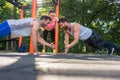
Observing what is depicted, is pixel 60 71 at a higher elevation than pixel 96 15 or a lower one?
lower

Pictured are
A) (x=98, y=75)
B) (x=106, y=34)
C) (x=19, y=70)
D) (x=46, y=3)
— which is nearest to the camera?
(x=98, y=75)

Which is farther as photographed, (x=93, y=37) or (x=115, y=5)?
(x=115, y=5)

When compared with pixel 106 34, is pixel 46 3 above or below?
above

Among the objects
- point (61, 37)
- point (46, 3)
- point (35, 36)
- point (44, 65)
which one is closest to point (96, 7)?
point (61, 37)

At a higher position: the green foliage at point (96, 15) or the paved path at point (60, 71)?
the green foliage at point (96, 15)

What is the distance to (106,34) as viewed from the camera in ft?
49.0

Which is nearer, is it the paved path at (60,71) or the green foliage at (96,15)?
the paved path at (60,71)

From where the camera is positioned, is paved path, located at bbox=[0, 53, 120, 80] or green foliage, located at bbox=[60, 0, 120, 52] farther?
green foliage, located at bbox=[60, 0, 120, 52]

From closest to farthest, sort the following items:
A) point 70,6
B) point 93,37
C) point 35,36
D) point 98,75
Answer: point 98,75
point 35,36
point 93,37
point 70,6

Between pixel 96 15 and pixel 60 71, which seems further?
pixel 96 15

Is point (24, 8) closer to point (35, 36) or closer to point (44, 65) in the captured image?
point (35, 36)

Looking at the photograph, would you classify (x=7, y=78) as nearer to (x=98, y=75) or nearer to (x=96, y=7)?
(x=98, y=75)

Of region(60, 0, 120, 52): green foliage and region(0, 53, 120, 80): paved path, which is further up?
region(60, 0, 120, 52): green foliage

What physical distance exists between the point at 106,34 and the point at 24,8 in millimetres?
6773
